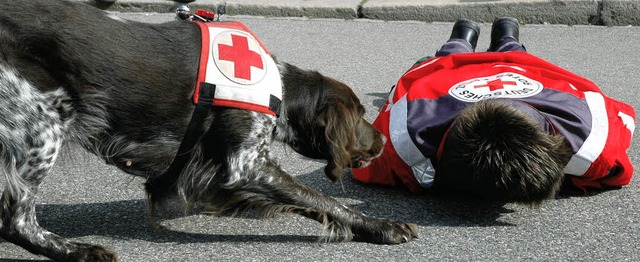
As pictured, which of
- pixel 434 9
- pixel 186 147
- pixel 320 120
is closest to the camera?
pixel 186 147

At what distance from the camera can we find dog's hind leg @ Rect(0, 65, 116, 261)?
11.2 ft

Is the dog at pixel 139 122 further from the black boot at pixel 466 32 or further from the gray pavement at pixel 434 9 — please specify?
the gray pavement at pixel 434 9

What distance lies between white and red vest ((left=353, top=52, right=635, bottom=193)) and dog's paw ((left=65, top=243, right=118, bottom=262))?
135 cm

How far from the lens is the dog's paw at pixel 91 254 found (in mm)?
3611

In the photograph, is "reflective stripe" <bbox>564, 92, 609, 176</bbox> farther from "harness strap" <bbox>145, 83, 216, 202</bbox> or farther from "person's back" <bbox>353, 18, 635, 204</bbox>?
"harness strap" <bbox>145, 83, 216, 202</bbox>

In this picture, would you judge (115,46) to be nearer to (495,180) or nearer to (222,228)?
(222,228)

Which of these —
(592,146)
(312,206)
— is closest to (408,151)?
(312,206)

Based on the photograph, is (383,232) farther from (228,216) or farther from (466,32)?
(466,32)

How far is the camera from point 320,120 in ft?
13.0

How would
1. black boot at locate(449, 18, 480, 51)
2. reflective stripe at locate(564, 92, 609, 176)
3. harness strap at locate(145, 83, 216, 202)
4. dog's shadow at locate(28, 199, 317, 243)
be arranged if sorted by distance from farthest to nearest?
1. black boot at locate(449, 18, 480, 51)
2. reflective stripe at locate(564, 92, 609, 176)
3. dog's shadow at locate(28, 199, 317, 243)
4. harness strap at locate(145, 83, 216, 202)

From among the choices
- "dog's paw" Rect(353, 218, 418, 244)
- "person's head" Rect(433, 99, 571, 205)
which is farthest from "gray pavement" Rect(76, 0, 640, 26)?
"dog's paw" Rect(353, 218, 418, 244)

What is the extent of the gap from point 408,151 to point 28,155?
164cm

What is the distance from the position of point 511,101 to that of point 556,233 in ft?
1.92

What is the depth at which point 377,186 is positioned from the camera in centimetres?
452
